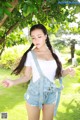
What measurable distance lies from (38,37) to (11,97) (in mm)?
5352

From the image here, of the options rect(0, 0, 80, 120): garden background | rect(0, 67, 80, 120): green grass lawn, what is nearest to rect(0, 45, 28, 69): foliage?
rect(0, 0, 80, 120): garden background

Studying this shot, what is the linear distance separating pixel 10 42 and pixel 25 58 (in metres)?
1.10

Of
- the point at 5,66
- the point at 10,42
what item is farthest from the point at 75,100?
the point at 5,66

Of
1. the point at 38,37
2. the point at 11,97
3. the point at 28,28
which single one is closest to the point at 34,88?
the point at 38,37

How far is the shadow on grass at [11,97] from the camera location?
6.99 m

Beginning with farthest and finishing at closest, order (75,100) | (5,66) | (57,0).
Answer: (5,66) < (75,100) < (57,0)

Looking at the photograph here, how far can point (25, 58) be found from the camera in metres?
2.84

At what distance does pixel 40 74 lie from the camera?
2785 mm

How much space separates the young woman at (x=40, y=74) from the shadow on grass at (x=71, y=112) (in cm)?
318

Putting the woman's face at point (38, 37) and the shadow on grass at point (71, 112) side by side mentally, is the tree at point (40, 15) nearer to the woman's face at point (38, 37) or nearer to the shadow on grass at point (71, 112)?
the woman's face at point (38, 37)

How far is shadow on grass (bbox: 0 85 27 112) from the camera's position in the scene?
699 cm

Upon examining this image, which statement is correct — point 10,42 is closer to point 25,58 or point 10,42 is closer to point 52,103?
point 25,58

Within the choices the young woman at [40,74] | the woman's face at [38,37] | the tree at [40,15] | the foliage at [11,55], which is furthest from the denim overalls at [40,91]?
the foliage at [11,55]

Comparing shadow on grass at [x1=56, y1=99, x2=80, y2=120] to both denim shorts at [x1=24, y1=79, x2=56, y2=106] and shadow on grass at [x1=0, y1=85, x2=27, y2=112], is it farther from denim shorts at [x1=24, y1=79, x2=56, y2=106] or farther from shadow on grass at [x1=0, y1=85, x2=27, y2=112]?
denim shorts at [x1=24, y1=79, x2=56, y2=106]
